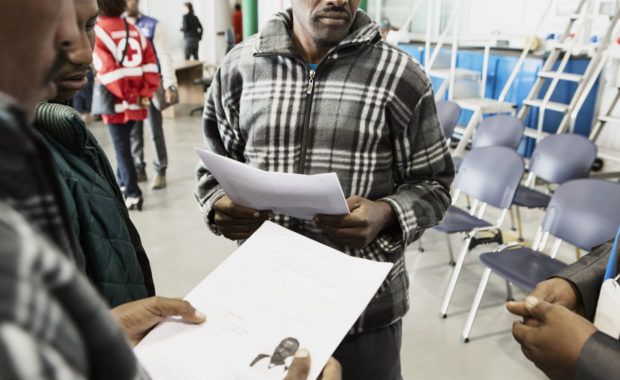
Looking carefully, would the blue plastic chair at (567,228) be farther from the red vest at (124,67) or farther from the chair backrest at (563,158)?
the red vest at (124,67)

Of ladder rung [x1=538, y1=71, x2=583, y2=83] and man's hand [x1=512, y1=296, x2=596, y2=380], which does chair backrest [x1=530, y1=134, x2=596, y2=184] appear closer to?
ladder rung [x1=538, y1=71, x2=583, y2=83]

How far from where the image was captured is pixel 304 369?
668 millimetres

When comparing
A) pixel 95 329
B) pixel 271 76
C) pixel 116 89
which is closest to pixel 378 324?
pixel 271 76

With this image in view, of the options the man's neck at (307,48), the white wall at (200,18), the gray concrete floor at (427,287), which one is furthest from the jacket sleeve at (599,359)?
the white wall at (200,18)

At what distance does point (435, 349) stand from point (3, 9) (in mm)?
2483

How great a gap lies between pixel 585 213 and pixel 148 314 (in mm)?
2326

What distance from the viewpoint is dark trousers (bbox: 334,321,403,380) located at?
3.79 feet

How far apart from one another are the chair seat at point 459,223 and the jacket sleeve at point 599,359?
1.95 metres

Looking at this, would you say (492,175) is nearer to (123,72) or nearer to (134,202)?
(123,72)

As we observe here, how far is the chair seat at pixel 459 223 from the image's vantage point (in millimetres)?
2852

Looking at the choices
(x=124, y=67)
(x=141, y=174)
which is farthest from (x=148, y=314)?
(x=141, y=174)

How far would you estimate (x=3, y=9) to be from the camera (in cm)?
33

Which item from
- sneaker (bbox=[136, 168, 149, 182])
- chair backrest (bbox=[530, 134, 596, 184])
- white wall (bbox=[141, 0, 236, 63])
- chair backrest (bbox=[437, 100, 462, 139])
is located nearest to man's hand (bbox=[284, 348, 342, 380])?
chair backrest (bbox=[530, 134, 596, 184])

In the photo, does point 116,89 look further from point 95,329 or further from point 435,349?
point 95,329
